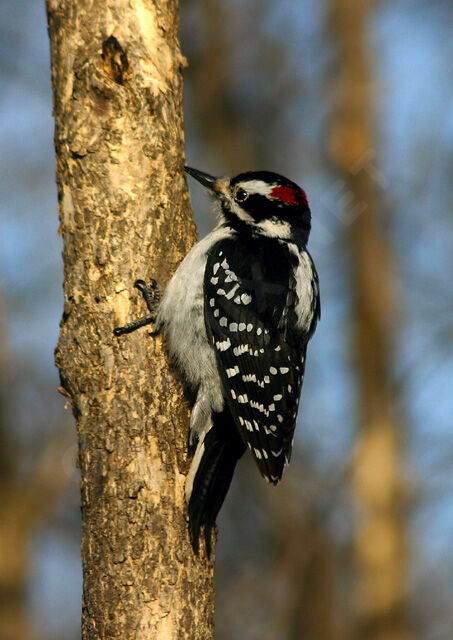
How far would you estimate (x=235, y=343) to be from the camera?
10.8ft

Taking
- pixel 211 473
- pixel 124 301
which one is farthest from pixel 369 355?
pixel 124 301

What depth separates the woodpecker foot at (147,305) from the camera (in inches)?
119

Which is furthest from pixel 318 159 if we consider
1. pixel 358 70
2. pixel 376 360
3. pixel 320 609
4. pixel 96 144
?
pixel 96 144

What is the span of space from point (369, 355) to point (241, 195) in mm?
4118

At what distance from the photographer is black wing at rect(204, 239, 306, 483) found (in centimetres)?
324

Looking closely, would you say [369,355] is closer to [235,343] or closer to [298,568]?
[298,568]

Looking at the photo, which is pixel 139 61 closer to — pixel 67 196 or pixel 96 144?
pixel 96 144

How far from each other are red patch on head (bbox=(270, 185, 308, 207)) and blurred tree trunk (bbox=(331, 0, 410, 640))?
3.97 meters

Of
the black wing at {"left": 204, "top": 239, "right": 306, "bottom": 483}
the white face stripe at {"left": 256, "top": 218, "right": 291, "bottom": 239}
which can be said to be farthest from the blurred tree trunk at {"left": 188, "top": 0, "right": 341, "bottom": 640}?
the black wing at {"left": 204, "top": 239, "right": 306, "bottom": 483}

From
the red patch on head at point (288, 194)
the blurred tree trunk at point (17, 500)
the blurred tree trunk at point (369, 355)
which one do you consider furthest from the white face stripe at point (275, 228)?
the blurred tree trunk at point (17, 500)

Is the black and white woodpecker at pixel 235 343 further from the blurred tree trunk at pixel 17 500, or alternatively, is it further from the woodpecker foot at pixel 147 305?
the blurred tree trunk at pixel 17 500

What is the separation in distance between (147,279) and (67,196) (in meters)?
0.51

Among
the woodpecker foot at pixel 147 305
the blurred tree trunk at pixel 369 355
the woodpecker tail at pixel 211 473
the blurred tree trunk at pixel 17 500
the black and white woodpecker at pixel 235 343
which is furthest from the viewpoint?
the blurred tree trunk at pixel 17 500

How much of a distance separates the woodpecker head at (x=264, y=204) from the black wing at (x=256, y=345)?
339 millimetres
